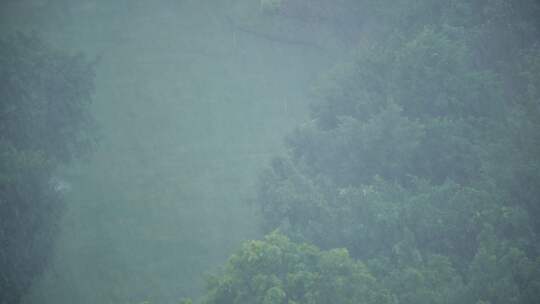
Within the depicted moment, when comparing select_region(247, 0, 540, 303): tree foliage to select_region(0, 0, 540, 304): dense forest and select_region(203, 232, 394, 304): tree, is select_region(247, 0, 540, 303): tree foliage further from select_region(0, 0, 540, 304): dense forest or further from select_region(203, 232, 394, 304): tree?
select_region(203, 232, 394, 304): tree

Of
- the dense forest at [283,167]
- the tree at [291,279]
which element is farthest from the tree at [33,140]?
the tree at [291,279]

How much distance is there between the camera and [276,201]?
13.7 m

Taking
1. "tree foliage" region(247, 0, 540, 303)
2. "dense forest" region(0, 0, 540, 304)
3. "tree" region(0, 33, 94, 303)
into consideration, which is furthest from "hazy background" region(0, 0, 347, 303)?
"tree foliage" region(247, 0, 540, 303)

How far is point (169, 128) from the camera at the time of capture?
65.4 feet

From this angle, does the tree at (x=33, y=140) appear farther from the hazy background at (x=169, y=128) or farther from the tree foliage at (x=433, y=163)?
the tree foliage at (x=433, y=163)

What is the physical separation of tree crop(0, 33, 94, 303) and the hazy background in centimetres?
80

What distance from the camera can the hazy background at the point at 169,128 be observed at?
48.7 ft

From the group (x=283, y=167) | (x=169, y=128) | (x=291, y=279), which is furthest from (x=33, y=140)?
(x=291, y=279)

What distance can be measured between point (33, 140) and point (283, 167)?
27.9 feet

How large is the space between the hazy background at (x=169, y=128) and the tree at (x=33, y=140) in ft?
2.63

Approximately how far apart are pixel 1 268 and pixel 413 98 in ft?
44.5

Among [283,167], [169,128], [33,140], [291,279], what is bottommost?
[169,128]

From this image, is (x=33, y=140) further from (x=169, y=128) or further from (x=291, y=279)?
(x=291, y=279)

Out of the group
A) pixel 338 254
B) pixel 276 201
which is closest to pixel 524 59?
pixel 276 201
